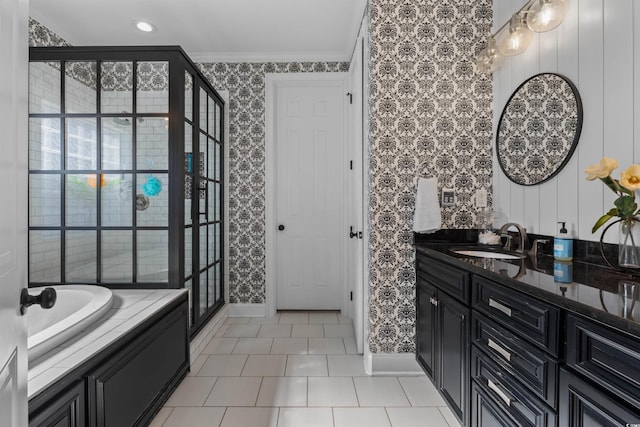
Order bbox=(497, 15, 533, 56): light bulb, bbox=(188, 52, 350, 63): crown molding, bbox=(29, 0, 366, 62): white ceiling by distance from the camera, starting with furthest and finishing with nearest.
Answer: bbox=(188, 52, 350, 63): crown molding → bbox=(29, 0, 366, 62): white ceiling → bbox=(497, 15, 533, 56): light bulb

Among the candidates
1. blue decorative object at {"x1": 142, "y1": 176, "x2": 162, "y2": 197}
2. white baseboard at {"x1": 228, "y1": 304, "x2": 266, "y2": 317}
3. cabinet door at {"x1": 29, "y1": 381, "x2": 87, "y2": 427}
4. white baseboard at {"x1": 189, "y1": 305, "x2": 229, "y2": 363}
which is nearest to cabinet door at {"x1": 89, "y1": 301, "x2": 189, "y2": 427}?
cabinet door at {"x1": 29, "y1": 381, "x2": 87, "y2": 427}

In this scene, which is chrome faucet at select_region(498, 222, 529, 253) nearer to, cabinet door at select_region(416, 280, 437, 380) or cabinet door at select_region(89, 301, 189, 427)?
cabinet door at select_region(416, 280, 437, 380)

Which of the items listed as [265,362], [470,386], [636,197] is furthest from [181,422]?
[636,197]

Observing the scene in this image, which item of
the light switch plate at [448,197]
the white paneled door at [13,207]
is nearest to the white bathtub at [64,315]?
the white paneled door at [13,207]

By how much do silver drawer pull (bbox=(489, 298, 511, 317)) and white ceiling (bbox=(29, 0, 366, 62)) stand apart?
7.54ft

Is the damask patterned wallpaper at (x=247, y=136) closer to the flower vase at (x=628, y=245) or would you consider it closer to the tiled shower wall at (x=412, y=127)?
the tiled shower wall at (x=412, y=127)

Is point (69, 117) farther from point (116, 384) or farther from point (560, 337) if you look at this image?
A: point (560, 337)

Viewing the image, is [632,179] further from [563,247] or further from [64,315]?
[64,315]

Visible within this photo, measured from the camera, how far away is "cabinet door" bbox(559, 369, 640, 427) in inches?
31.9

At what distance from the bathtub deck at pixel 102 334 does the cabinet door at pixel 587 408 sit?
5.18 ft

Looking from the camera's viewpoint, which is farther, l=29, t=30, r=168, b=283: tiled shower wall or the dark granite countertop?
l=29, t=30, r=168, b=283: tiled shower wall

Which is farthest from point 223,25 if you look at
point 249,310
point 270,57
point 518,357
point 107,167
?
point 518,357

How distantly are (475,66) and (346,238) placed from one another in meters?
1.92

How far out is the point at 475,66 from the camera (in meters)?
2.34
